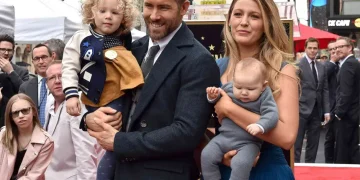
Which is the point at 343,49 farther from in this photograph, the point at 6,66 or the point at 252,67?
the point at 252,67

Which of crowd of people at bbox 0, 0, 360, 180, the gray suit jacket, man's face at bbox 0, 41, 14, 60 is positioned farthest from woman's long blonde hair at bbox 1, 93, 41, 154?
crowd of people at bbox 0, 0, 360, 180

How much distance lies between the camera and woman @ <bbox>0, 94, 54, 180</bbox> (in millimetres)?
5734

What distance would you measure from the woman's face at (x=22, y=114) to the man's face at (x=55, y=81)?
0.26m

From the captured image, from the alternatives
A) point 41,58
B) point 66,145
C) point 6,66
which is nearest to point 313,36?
point 6,66

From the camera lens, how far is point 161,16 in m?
3.25

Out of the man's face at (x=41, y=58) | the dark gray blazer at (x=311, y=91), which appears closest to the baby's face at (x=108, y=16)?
the man's face at (x=41, y=58)

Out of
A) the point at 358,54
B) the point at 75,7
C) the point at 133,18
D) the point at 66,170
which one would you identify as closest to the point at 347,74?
the point at 75,7

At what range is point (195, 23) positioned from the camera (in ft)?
18.8

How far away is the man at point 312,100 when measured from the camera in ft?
35.6

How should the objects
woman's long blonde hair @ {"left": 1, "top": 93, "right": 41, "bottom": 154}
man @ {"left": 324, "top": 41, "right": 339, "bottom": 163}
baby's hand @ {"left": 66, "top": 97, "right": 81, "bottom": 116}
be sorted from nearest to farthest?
baby's hand @ {"left": 66, "top": 97, "right": 81, "bottom": 116} → woman's long blonde hair @ {"left": 1, "top": 93, "right": 41, "bottom": 154} → man @ {"left": 324, "top": 41, "right": 339, "bottom": 163}

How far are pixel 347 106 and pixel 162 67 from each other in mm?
8630

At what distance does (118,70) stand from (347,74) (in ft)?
27.7

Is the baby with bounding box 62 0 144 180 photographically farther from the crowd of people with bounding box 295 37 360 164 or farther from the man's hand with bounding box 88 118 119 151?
the crowd of people with bounding box 295 37 360 164

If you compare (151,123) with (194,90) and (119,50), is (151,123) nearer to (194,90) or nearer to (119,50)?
(194,90)
